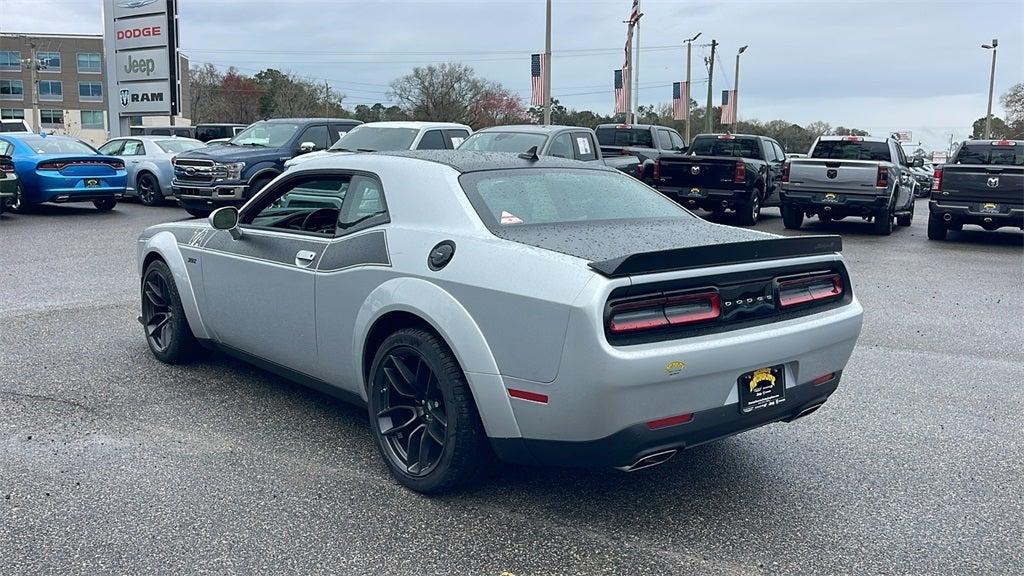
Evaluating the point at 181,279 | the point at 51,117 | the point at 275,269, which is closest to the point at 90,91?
the point at 51,117

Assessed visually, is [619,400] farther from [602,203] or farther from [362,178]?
[362,178]

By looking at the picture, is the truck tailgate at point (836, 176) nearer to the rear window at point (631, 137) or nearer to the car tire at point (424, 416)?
the rear window at point (631, 137)

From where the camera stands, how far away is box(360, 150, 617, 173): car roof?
451cm

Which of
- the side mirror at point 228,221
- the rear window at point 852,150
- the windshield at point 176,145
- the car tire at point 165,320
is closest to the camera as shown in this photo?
the side mirror at point 228,221

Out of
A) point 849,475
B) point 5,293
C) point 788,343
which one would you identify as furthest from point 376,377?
point 5,293

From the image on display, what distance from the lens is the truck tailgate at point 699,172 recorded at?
54.2ft

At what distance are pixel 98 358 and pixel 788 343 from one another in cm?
479

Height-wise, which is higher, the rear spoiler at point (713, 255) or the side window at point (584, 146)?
the side window at point (584, 146)

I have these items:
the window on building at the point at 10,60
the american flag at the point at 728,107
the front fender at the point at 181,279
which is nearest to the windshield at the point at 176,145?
A: the front fender at the point at 181,279

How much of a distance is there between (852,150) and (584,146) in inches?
233

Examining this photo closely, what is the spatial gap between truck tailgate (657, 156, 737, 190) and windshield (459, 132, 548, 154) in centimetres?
373

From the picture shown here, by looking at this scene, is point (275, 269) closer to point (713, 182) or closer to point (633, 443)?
point (633, 443)

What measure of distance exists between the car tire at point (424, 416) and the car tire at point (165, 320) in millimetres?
2215

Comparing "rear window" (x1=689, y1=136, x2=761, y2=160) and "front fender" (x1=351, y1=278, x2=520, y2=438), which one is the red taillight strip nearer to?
"front fender" (x1=351, y1=278, x2=520, y2=438)
